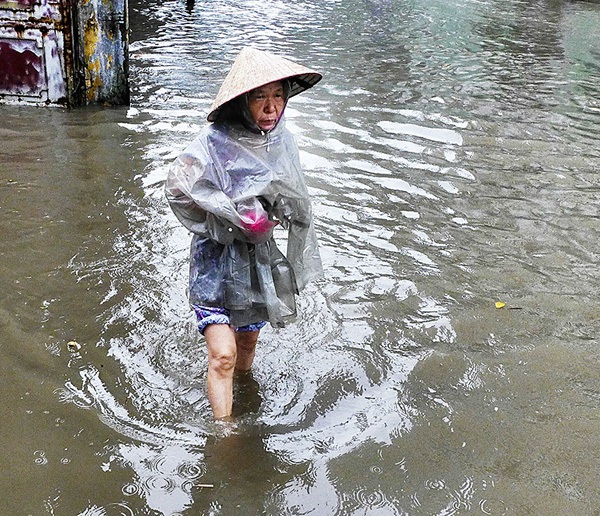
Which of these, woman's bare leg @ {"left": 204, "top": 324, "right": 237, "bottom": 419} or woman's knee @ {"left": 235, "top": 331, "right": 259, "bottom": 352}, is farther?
woman's knee @ {"left": 235, "top": 331, "right": 259, "bottom": 352}

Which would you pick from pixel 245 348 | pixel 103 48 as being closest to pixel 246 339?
pixel 245 348

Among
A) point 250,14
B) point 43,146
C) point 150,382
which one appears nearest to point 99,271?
point 150,382

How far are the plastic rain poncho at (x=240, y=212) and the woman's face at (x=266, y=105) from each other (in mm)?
60

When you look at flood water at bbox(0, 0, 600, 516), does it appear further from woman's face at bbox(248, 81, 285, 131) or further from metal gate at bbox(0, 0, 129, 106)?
woman's face at bbox(248, 81, 285, 131)

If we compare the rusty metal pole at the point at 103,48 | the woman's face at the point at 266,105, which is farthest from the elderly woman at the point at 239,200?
the rusty metal pole at the point at 103,48

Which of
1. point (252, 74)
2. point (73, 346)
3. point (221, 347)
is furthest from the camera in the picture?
point (73, 346)

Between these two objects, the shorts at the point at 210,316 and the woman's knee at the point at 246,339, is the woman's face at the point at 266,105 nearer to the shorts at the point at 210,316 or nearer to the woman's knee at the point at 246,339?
the shorts at the point at 210,316

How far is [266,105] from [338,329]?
156 cm

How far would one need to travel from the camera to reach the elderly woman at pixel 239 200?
3.05 meters

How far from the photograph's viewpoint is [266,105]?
3062mm

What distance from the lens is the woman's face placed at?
3.04 m

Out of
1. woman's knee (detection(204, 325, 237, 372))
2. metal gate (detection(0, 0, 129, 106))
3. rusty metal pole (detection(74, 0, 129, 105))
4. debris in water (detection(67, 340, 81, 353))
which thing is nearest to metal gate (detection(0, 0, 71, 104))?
metal gate (detection(0, 0, 129, 106))

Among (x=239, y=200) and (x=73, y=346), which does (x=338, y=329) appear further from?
(x=73, y=346)

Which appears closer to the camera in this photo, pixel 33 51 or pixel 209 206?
pixel 209 206
